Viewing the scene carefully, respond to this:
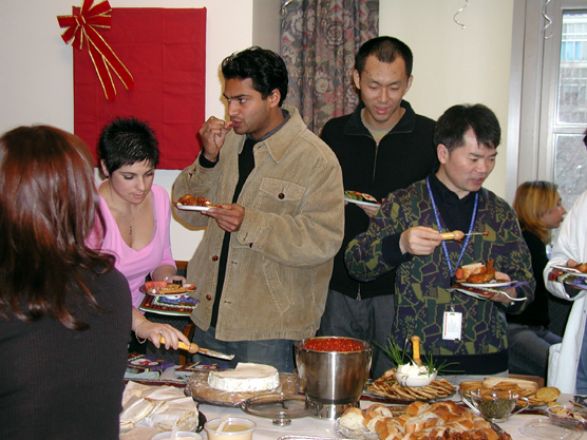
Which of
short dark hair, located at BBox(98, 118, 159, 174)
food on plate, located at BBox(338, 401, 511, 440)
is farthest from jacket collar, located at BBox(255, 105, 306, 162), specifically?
food on plate, located at BBox(338, 401, 511, 440)

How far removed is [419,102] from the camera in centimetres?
432

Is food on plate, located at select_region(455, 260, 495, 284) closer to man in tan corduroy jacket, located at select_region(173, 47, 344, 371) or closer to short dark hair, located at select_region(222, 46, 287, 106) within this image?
man in tan corduroy jacket, located at select_region(173, 47, 344, 371)

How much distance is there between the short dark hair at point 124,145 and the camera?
248cm

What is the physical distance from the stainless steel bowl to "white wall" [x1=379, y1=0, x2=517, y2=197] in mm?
2832

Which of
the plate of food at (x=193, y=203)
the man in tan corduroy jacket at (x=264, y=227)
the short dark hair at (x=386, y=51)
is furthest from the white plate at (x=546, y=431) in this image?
the short dark hair at (x=386, y=51)

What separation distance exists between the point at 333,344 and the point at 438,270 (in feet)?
1.85

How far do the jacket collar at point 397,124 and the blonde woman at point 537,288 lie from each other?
1.31 m

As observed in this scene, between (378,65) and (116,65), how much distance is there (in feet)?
4.39

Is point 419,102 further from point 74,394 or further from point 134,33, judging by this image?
point 74,394

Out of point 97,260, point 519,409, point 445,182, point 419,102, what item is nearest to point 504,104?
point 419,102

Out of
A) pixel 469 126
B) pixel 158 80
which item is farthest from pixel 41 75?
pixel 469 126

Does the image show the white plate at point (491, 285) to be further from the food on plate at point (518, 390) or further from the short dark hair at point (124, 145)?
the short dark hair at point (124, 145)

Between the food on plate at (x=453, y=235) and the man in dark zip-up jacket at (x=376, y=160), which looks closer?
the food on plate at (x=453, y=235)

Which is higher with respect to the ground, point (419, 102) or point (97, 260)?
point (419, 102)
